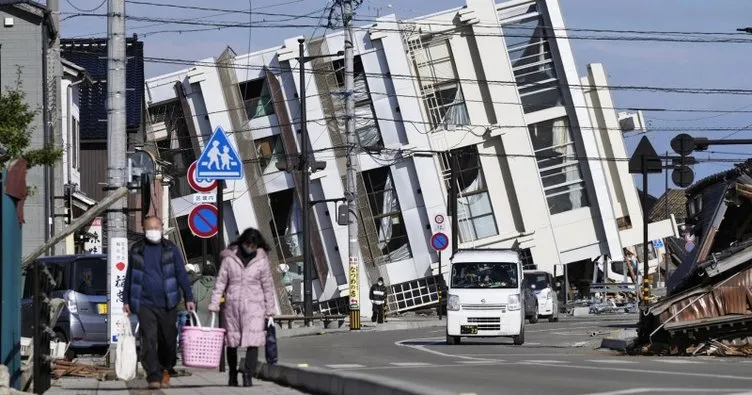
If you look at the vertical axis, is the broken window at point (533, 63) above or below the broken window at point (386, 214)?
above

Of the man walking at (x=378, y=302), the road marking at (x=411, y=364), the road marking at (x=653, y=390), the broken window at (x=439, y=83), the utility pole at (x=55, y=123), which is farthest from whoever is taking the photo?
the broken window at (x=439, y=83)

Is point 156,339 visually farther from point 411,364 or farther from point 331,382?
point 411,364

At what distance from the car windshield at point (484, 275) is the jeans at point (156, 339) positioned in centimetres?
1879

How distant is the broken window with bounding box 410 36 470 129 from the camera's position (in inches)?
2598

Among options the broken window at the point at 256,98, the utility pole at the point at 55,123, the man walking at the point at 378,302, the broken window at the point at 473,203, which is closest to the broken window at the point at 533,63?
the broken window at the point at 473,203

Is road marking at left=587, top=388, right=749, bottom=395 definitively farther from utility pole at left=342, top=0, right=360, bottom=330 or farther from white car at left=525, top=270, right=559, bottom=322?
white car at left=525, top=270, right=559, bottom=322

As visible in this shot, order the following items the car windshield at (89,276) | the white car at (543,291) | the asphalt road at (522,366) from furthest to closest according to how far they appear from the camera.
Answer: the white car at (543,291), the car windshield at (89,276), the asphalt road at (522,366)

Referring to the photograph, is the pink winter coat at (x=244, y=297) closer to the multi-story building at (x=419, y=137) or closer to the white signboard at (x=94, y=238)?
the white signboard at (x=94, y=238)

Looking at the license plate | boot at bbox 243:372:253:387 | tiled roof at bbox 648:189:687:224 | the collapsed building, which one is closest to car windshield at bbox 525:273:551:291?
the license plate

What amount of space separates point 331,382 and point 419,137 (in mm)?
51266

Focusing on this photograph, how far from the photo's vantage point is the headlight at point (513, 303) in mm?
33656

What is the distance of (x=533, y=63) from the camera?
6788cm

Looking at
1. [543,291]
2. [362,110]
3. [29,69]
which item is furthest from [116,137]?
[362,110]

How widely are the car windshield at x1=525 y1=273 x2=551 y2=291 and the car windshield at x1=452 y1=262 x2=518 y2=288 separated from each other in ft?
67.0
